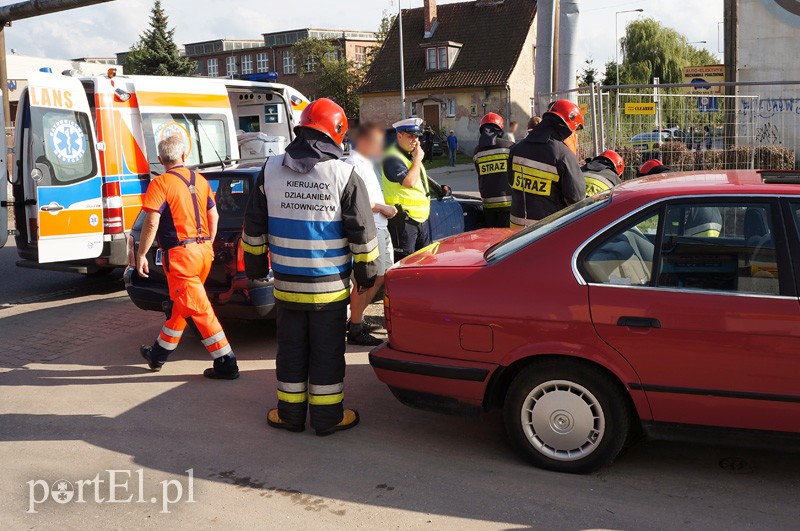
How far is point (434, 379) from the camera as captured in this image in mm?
4574

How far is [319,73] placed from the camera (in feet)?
166

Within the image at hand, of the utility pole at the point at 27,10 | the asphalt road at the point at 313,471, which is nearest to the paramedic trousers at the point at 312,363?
the asphalt road at the point at 313,471

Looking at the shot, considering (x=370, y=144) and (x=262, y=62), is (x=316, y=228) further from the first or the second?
(x=262, y=62)

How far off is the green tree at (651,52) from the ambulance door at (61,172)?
49.4 m

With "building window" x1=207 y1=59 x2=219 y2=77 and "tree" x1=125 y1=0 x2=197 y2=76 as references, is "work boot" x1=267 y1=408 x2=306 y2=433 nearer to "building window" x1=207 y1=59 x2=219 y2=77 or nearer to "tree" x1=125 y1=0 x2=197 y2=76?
"tree" x1=125 y1=0 x2=197 y2=76

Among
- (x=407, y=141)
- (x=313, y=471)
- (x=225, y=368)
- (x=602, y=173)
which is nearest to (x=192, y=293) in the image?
(x=225, y=368)

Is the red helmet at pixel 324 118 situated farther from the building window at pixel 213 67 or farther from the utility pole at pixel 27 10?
the building window at pixel 213 67

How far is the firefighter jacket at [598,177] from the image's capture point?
7074mm

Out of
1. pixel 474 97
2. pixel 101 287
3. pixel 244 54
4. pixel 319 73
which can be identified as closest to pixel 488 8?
pixel 474 97

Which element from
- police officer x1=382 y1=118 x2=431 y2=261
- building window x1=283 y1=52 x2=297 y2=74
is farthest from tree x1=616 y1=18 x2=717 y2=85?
police officer x1=382 y1=118 x2=431 y2=261

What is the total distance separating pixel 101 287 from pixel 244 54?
2484 inches

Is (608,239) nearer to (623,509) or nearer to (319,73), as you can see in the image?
(623,509)

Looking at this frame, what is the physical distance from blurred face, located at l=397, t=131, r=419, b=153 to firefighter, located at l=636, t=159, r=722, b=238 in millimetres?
3254

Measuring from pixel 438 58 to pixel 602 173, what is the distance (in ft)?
134
